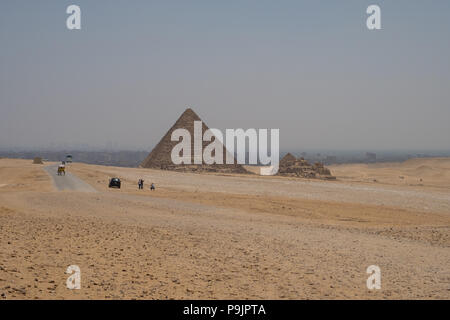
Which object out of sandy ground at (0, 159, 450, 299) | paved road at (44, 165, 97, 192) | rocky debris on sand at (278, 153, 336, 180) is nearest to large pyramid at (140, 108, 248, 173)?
rocky debris on sand at (278, 153, 336, 180)

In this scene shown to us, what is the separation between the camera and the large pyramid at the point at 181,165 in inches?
1969

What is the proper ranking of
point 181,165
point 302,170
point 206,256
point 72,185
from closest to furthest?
point 206,256, point 72,185, point 302,170, point 181,165

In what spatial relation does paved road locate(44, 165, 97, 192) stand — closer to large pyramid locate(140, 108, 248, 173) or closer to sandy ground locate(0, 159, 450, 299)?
sandy ground locate(0, 159, 450, 299)

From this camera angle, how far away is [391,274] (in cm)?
681

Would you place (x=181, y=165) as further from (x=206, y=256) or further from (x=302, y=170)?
(x=206, y=256)

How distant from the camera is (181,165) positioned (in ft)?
165

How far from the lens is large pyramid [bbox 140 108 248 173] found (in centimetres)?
5000

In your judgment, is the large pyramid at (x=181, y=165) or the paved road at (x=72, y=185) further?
the large pyramid at (x=181, y=165)

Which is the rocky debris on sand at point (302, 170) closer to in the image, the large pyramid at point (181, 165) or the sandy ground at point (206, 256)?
the large pyramid at point (181, 165)

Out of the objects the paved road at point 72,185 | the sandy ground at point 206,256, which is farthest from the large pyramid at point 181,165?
the sandy ground at point 206,256

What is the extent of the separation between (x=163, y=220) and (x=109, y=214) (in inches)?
83.1

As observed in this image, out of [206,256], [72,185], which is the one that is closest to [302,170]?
[72,185]
